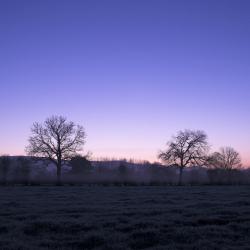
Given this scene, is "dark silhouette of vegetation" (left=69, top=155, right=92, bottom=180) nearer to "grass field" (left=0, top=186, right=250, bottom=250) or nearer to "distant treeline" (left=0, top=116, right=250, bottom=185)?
"distant treeline" (left=0, top=116, right=250, bottom=185)

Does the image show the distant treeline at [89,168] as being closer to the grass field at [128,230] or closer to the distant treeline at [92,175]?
the distant treeline at [92,175]

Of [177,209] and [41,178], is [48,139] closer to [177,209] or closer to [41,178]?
[41,178]

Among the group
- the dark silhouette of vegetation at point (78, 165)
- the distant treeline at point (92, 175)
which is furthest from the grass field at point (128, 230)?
the dark silhouette of vegetation at point (78, 165)

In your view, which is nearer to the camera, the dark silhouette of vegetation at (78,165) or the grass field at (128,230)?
the grass field at (128,230)

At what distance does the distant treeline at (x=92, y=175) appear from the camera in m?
54.3

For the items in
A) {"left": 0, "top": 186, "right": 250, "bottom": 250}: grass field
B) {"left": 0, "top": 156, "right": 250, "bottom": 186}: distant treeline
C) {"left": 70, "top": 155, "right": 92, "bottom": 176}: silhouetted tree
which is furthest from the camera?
{"left": 70, "top": 155, "right": 92, "bottom": 176}: silhouetted tree

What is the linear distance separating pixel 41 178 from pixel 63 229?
4243 centimetres

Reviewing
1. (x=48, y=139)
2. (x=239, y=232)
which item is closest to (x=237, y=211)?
(x=239, y=232)

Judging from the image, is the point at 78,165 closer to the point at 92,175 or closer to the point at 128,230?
the point at 92,175

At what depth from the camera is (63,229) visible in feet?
40.3

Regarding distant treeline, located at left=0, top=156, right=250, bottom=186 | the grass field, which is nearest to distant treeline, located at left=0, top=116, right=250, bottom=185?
distant treeline, located at left=0, top=156, right=250, bottom=186

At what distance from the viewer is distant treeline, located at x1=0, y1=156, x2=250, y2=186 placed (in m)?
54.3

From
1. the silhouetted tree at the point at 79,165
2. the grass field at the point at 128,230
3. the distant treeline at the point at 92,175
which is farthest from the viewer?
the silhouetted tree at the point at 79,165

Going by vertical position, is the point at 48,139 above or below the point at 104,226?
above
